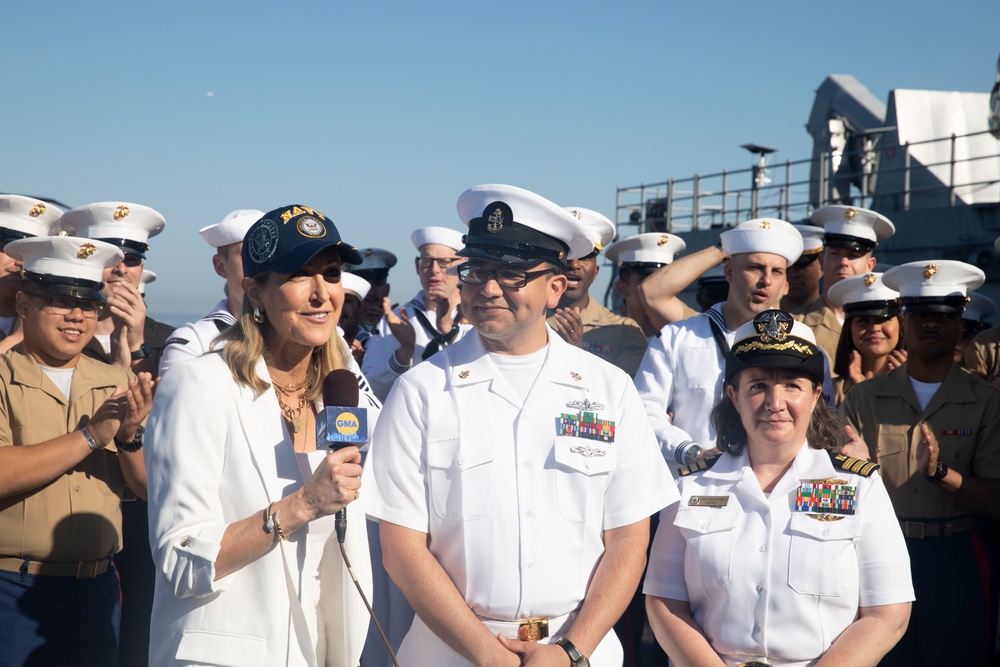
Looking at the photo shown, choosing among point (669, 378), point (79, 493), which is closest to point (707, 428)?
point (669, 378)

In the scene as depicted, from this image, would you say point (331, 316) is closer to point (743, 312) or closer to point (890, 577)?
point (890, 577)

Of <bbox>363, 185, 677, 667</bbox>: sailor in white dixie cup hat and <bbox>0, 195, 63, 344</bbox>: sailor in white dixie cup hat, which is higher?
<bbox>0, 195, 63, 344</bbox>: sailor in white dixie cup hat

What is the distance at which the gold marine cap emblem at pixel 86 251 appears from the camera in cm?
443

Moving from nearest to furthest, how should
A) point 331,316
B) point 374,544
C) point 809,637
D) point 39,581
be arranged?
point 331,316 → point 809,637 → point 39,581 → point 374,544

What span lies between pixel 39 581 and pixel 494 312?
2.39m

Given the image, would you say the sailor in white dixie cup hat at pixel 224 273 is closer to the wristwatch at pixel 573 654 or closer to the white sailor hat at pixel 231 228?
the white sailor hat at pixel 231 228

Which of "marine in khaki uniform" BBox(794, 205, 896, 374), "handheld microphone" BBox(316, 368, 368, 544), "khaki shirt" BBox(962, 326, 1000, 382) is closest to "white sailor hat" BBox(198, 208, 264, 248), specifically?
"handheld microphone" BBox(316, 368, 368, 544)

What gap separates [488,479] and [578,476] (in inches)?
12.2

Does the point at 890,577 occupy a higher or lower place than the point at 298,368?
lower

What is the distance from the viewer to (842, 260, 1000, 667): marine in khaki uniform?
4.64m

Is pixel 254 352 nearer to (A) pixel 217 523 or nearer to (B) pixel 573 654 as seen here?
(A) pixel 217 523

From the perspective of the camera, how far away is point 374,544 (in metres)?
4.59

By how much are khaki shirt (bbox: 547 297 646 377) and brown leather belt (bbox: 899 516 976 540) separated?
1884mm

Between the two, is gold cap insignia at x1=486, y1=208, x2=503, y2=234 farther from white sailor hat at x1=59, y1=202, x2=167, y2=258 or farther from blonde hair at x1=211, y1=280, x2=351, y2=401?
white sailor hat at x1=59, y1=202, x2=167, y2=258
